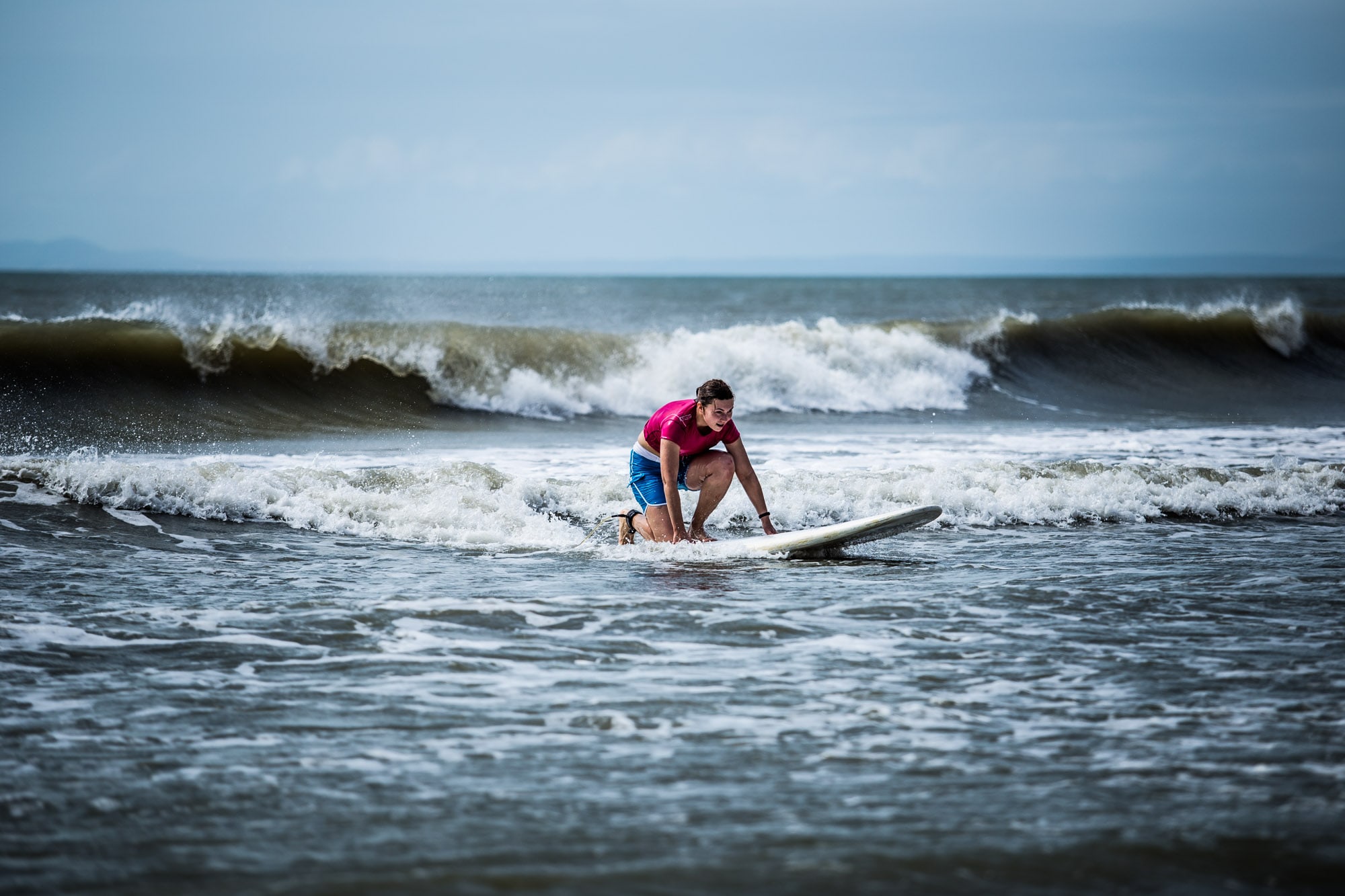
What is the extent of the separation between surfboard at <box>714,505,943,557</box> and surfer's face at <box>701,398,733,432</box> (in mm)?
835

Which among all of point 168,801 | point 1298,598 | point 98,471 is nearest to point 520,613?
point 168,801

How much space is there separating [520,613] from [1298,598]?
4.33 m

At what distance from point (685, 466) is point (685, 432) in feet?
1.37

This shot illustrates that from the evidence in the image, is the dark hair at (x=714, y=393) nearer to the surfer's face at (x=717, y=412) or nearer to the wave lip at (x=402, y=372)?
the surfer's face at (x=717, y=412)

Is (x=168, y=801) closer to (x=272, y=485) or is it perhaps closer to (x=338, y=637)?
(x=338, y=637)

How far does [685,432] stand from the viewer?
797 centimetres

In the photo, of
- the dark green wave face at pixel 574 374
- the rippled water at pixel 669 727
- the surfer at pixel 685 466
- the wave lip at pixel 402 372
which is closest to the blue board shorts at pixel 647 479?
the surfer at pixel 685 466

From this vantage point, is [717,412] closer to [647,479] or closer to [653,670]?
[647,479]

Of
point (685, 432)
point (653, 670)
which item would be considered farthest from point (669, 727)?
point (685, 432)

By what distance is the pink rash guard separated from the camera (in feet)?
25.9

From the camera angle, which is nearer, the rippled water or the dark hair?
the rippled water

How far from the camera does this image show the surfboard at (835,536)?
25.5 ft

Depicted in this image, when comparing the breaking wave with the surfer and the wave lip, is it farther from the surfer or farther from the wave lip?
the wave lip

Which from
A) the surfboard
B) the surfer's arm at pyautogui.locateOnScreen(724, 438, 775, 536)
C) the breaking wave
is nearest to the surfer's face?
the surfer's arm at pyautogui.locateOnScreen(724, 438, 775, 536)
